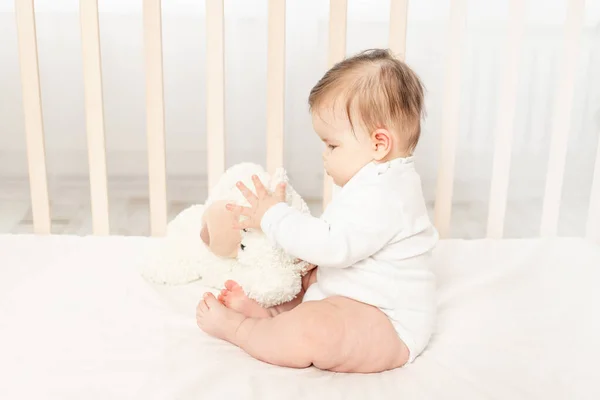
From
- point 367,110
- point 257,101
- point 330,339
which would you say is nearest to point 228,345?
point 330,339

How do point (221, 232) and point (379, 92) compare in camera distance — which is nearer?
point (379, 92)

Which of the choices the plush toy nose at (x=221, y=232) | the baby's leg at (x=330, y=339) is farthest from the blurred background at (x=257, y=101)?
the baby's leg at (x=330, y=339)

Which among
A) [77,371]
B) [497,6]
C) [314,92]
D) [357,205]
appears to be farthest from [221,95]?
[497,6]

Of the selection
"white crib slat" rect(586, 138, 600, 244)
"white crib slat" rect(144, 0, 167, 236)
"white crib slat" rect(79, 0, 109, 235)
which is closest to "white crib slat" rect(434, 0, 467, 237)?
"white crib slat" rect(586, 138, 600, 244)

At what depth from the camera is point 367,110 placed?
2.90 feet

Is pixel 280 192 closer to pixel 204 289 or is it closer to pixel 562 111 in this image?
pixel 204 289

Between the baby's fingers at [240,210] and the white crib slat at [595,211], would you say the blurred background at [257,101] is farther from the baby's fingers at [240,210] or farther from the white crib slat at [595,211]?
the baby's fingers at [240,210]

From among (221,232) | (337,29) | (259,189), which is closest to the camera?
(259,189)

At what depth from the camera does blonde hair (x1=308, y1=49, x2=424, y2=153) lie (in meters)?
0.88

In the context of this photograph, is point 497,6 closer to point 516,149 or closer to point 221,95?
point 516,149

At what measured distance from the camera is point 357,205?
0.88 meters

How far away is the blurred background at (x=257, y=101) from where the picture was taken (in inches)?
76.5

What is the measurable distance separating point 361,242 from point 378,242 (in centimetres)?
2

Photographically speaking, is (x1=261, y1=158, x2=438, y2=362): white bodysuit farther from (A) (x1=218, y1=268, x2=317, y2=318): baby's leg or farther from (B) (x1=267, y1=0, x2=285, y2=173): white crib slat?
(B) (x1=267, y1=0, x2=285, y2=173): white crib slat
